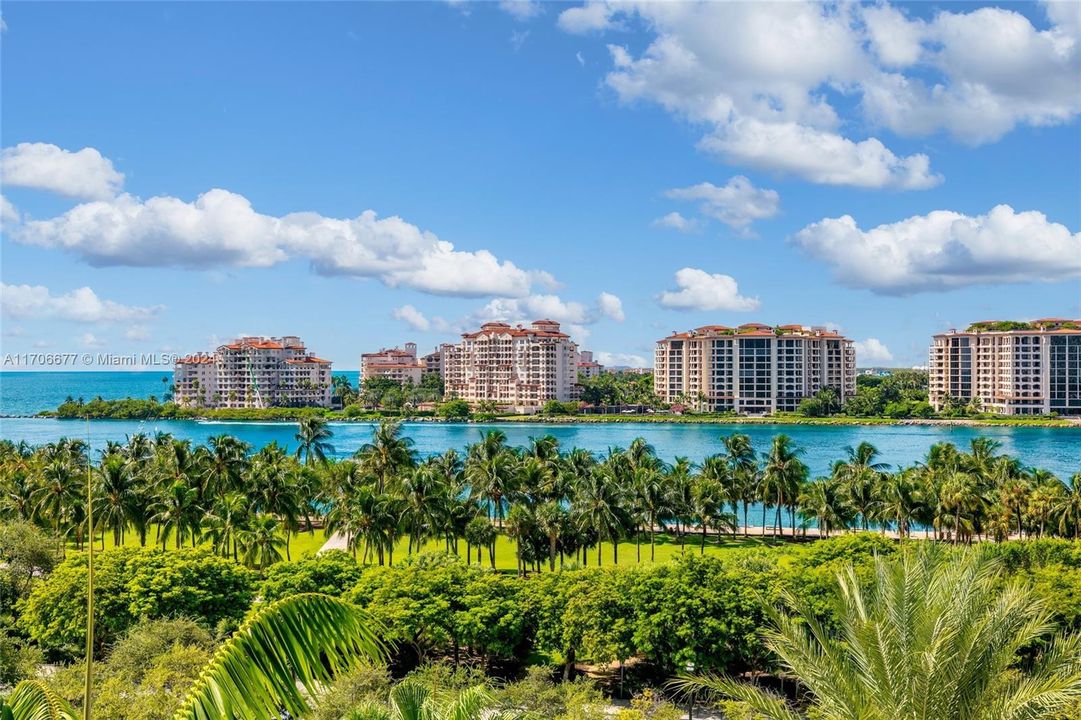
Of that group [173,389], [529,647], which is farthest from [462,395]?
[529,647]

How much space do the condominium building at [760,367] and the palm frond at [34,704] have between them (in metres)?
164

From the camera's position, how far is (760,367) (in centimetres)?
16450

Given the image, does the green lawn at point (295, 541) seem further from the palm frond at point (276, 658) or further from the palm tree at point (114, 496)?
the palm frond at point (276, 658)

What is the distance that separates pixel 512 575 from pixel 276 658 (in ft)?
94.0

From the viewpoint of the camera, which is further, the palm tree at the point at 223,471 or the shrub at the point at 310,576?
the palm tree at the point at 223,471

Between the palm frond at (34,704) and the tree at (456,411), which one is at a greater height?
the palm frond at (34,704)

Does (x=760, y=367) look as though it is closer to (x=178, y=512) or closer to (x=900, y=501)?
(x=900, y=501)

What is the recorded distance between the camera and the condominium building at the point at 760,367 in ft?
538

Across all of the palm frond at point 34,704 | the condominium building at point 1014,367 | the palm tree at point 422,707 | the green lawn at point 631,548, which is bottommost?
the green lawn at point 631,548

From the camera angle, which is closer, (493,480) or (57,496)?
(57,496)

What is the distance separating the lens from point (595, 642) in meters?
25.9

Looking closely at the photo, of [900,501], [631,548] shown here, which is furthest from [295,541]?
[900,501]

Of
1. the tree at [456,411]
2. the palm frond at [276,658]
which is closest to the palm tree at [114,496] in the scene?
the palm frond at [276,658]

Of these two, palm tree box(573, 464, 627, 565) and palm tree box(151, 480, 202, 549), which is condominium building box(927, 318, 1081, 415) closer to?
palm tree box(573, 464, 627, 565)
